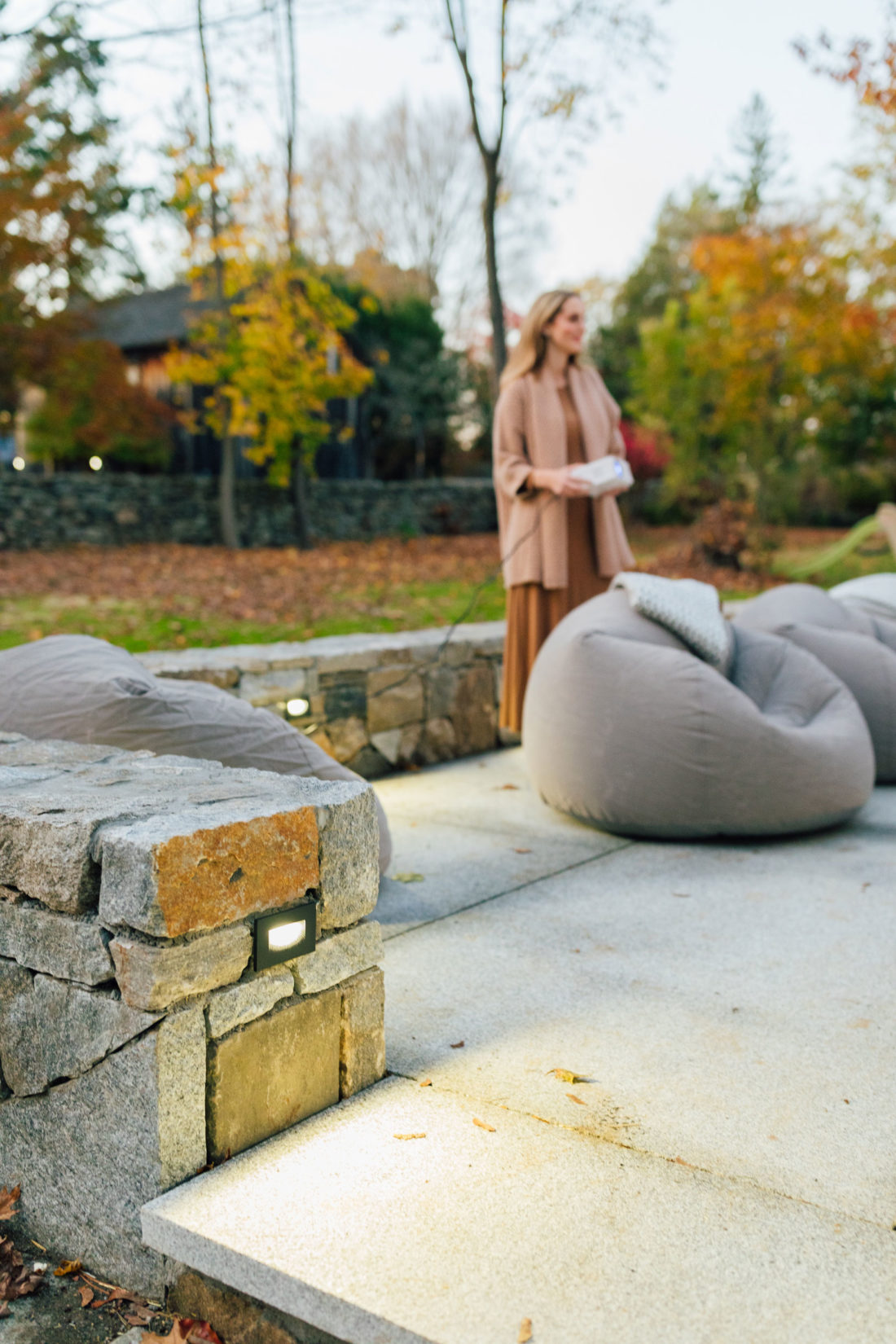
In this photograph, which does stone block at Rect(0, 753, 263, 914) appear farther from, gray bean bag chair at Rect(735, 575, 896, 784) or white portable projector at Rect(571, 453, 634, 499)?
gray bean bag chair at Rect(735, 575, 896, 784)

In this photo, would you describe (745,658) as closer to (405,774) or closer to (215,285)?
(405,774)

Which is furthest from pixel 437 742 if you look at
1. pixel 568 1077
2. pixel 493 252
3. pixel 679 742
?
pixel 493 252

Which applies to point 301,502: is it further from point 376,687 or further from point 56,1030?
point 56,1030

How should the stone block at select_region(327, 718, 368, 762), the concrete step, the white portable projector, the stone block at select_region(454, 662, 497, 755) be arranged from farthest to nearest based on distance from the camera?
the stone block at select_region(454, 662, 497, 755)
the stone block at select_region(327, 718, 368, 762)
the white portable projector
the concrete step

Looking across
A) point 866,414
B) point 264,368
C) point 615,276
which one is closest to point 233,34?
point 264,368

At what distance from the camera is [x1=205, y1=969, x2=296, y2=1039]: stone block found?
1655 mm

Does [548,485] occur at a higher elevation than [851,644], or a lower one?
→ higher

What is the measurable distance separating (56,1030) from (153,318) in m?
22.5

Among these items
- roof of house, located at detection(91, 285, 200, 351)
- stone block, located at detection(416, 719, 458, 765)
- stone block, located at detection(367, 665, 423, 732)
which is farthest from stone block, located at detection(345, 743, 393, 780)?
roof of house, located at detection(91, 285, 200, 351)

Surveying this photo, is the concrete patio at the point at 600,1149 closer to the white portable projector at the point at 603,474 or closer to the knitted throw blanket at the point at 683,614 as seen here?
the knitted throw blanket at the point at 683,614

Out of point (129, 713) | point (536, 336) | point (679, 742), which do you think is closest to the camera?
point (129, 713)

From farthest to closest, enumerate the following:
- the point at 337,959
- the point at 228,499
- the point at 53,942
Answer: the point at 228,499, the point at 337,959, the point at 53,942

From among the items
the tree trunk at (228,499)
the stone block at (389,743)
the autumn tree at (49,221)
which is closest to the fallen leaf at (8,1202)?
the stone block at (389,743)

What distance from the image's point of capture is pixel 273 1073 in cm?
177
